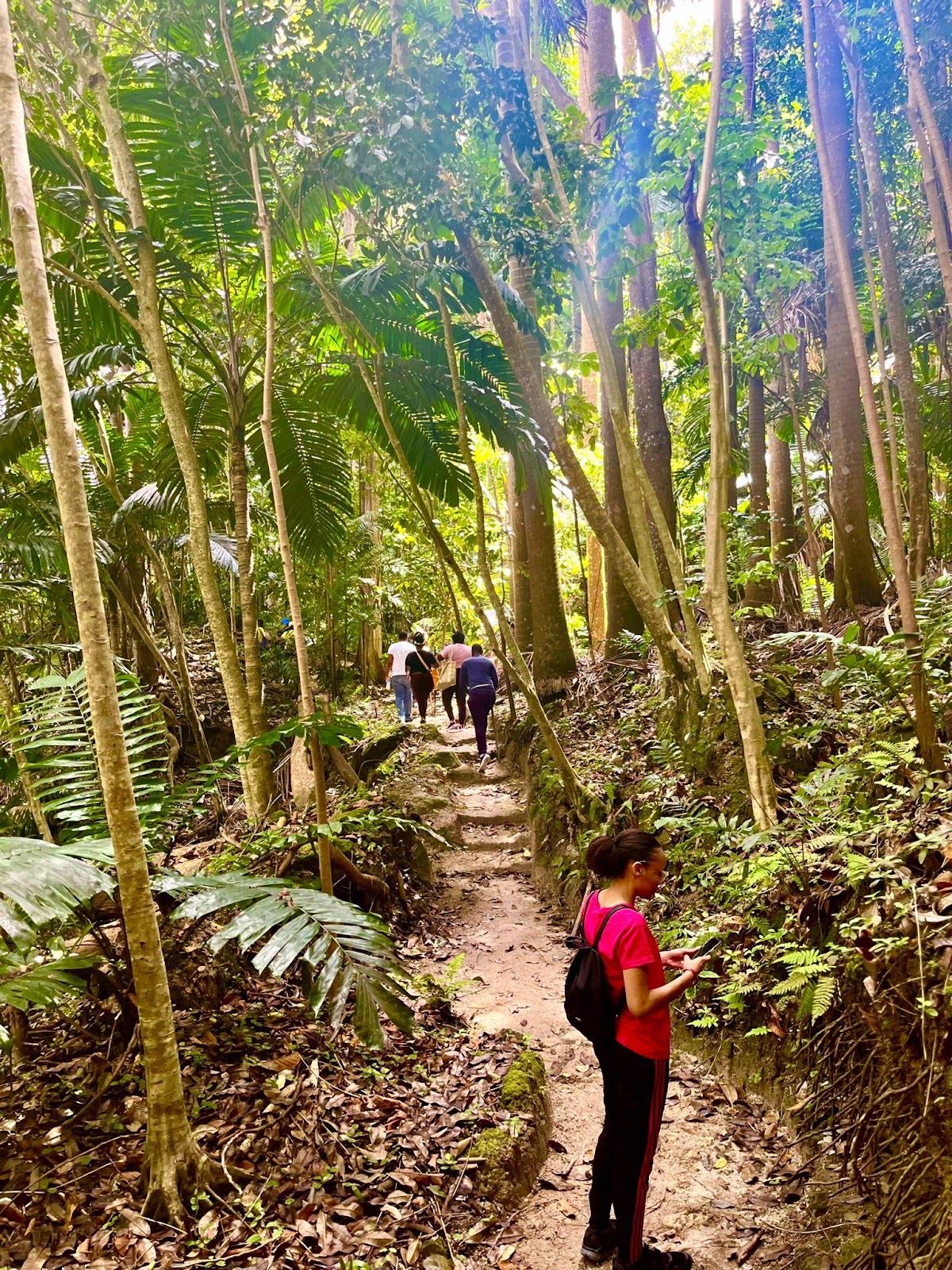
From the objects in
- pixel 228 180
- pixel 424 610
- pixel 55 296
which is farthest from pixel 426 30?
pixel 424 610

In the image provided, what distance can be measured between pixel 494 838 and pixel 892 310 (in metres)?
5.63

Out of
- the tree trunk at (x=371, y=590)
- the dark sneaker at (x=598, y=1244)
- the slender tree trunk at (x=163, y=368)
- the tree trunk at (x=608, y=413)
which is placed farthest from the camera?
the tree trunk at (x=371, y=590)

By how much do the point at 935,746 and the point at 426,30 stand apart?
526cm

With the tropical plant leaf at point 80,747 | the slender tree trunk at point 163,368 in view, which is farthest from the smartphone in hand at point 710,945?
the slender tree trunk at point 163,368

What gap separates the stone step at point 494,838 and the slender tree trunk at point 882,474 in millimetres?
4625

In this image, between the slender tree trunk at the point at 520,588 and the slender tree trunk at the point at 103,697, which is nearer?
the slender tree trunk at the point at 103,697

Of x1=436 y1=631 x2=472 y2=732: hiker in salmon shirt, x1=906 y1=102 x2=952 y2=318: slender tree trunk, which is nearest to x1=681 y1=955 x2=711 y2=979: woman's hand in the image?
x1=906 y1=102 x2=952 y2=318: slender tree trunk

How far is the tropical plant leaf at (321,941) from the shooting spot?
2424mm

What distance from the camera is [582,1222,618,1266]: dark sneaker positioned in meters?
2.75

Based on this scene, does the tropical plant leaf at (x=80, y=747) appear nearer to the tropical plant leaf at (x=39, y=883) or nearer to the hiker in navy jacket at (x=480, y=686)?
the tropical plant leaf at (x=39, y=883)

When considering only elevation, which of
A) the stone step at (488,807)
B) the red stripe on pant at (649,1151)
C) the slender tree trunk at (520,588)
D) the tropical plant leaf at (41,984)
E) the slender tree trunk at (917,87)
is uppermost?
the slender tree trunk at (917,87)

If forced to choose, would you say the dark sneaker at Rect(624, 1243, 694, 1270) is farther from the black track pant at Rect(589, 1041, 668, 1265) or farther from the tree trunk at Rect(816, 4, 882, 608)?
the tree trunk at Rect(816, 4, 882, 608)

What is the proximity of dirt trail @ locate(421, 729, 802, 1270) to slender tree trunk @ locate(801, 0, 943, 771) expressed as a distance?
1.77 meters

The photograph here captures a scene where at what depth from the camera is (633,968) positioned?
8.14 feet
